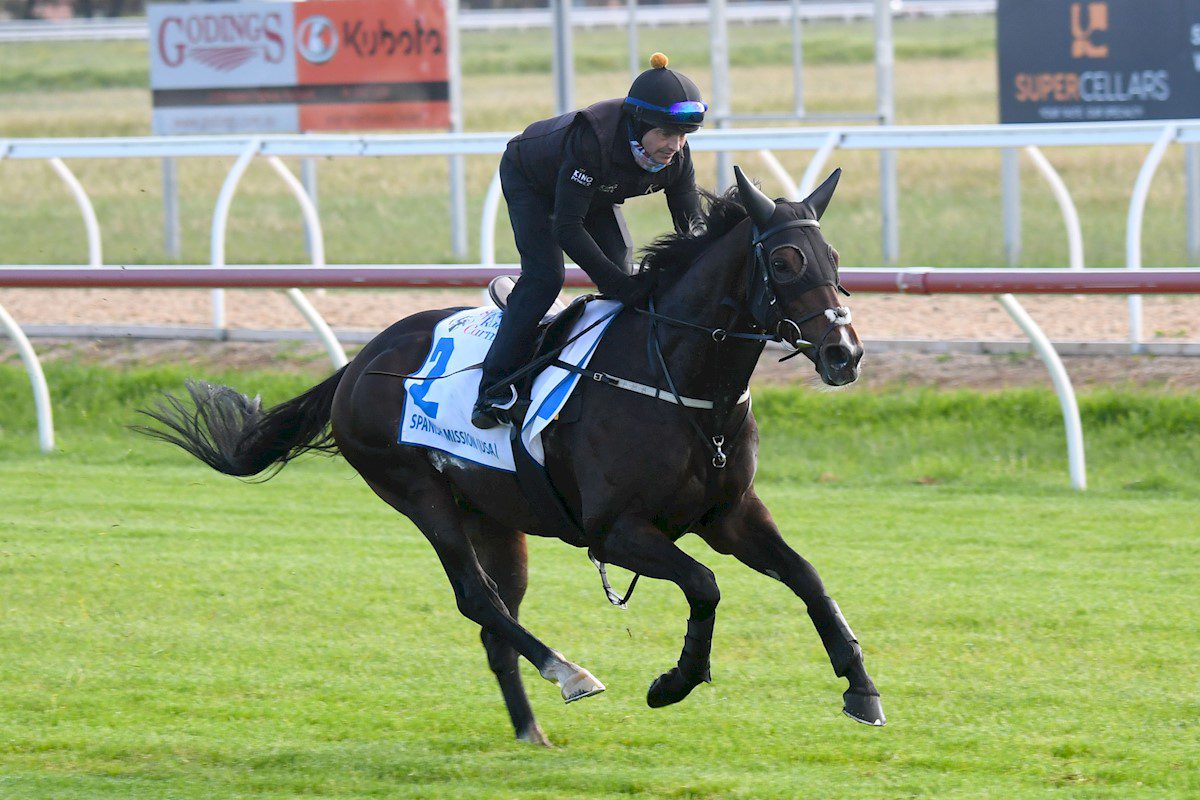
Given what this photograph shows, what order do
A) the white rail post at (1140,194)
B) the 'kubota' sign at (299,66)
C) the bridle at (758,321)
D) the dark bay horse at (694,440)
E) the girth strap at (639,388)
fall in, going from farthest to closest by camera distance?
the 'kubota' sign at (299,66) < the white rail post at (1140,194) < the girth strap at (639,388) < the dark bay horse at (694,440) < the bridle at (758,321)

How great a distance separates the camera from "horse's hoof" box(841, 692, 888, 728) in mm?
4449

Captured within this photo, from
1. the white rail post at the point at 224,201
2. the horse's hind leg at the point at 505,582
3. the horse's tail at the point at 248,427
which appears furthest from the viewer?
the white rail post at the point at 224,201

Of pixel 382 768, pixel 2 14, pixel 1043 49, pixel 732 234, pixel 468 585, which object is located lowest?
pixel 382 768

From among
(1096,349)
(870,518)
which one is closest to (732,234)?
(870,518)

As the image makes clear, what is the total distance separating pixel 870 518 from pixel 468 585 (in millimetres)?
2837

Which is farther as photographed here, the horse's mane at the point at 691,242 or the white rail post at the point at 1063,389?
the white rail post at the point at 1063,389

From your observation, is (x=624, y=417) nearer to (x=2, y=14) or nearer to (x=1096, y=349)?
→ (x=1096, y=349)

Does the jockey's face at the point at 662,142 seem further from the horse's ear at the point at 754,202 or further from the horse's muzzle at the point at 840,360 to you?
the horse's muzzle at the point at 840,360

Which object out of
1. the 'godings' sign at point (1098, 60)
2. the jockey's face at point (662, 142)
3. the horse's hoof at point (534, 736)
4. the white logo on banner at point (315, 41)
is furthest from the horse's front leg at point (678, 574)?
the white logo on banner at point (315, 41)

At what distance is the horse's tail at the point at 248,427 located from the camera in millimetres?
5898

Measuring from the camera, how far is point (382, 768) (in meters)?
4.72

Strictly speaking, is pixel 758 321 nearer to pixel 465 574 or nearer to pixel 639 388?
pixel 639 388

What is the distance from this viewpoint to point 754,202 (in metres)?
4.34

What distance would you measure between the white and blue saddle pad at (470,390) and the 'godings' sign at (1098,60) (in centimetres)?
711
